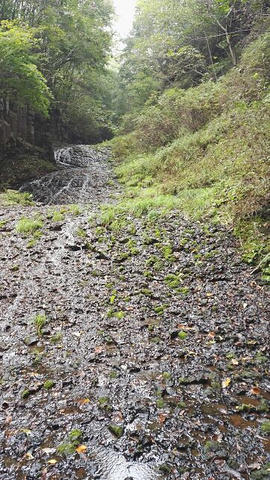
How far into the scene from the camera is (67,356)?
11.2ft

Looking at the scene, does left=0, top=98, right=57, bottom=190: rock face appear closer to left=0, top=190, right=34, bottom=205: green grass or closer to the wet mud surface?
left=0, top=190, right=34, bottom=205: green grass

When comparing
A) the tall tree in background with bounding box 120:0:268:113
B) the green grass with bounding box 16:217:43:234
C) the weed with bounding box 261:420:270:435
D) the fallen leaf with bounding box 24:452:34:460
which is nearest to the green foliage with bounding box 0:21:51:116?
the tall tree in background with bounding box 120:0:268:113

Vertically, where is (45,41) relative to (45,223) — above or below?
above

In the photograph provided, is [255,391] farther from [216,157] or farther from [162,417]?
[216,157]

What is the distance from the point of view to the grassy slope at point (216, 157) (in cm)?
546

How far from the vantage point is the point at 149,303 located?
Answer: 434 cm

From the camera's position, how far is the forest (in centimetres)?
231

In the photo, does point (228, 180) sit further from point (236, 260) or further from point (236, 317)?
point (236, 317)

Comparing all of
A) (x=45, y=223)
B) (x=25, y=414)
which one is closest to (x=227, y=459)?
(x=25, y=414)

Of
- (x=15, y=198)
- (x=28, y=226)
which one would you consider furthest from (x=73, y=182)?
(x=28, y=226)

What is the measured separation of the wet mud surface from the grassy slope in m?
0.58

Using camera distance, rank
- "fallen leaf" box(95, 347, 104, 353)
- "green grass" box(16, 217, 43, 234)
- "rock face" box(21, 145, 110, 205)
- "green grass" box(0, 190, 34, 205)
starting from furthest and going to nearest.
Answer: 1. "rock face" box(21, 145, 110, 205)
2. "green grass" box(0, 190, 34, 205)
3. "green grass" box(16, 217, 43, 234)
4. "fallen leaf" box(95, 347, 104, 353)

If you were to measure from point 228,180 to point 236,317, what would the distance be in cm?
400

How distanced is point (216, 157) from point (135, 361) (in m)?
6.67
